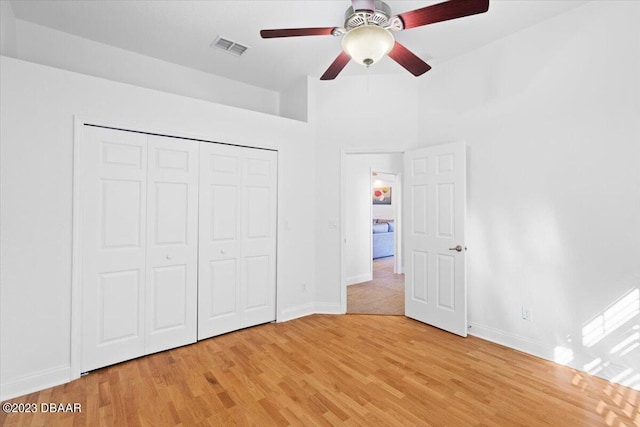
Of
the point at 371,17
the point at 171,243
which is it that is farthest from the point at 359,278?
the point at 371,17

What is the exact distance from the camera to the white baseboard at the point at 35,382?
2215 mm

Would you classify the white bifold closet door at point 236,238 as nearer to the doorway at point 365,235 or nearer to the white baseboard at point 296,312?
the white baseboard at point 296,312

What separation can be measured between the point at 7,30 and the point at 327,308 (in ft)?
13.5

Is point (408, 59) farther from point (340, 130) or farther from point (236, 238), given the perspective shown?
point (236, 238)

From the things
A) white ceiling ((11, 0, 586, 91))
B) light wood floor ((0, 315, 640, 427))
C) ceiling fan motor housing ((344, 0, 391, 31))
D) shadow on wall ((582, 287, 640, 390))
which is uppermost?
white ceiling ((11, 0, 586, 91))

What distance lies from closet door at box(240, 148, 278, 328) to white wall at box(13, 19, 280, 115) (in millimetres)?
1074

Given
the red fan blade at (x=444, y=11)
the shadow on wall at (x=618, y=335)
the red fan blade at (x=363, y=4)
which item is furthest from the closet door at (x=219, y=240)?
Answer: the shadow on wall at (x=618, y=335)

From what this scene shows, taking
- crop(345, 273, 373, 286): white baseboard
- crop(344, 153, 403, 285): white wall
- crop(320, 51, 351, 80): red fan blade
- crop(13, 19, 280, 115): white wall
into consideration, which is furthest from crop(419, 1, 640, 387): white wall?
crop(13, 19, 280, 115): white wall

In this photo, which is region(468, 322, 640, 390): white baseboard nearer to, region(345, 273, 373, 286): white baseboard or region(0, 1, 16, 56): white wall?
region(345, 273, 373, 286): white baseboard

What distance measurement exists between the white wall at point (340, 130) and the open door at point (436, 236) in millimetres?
468

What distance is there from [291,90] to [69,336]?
11.9 feet

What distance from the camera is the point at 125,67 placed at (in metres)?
3.26

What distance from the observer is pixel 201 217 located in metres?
3.18

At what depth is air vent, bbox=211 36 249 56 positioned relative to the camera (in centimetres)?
310
